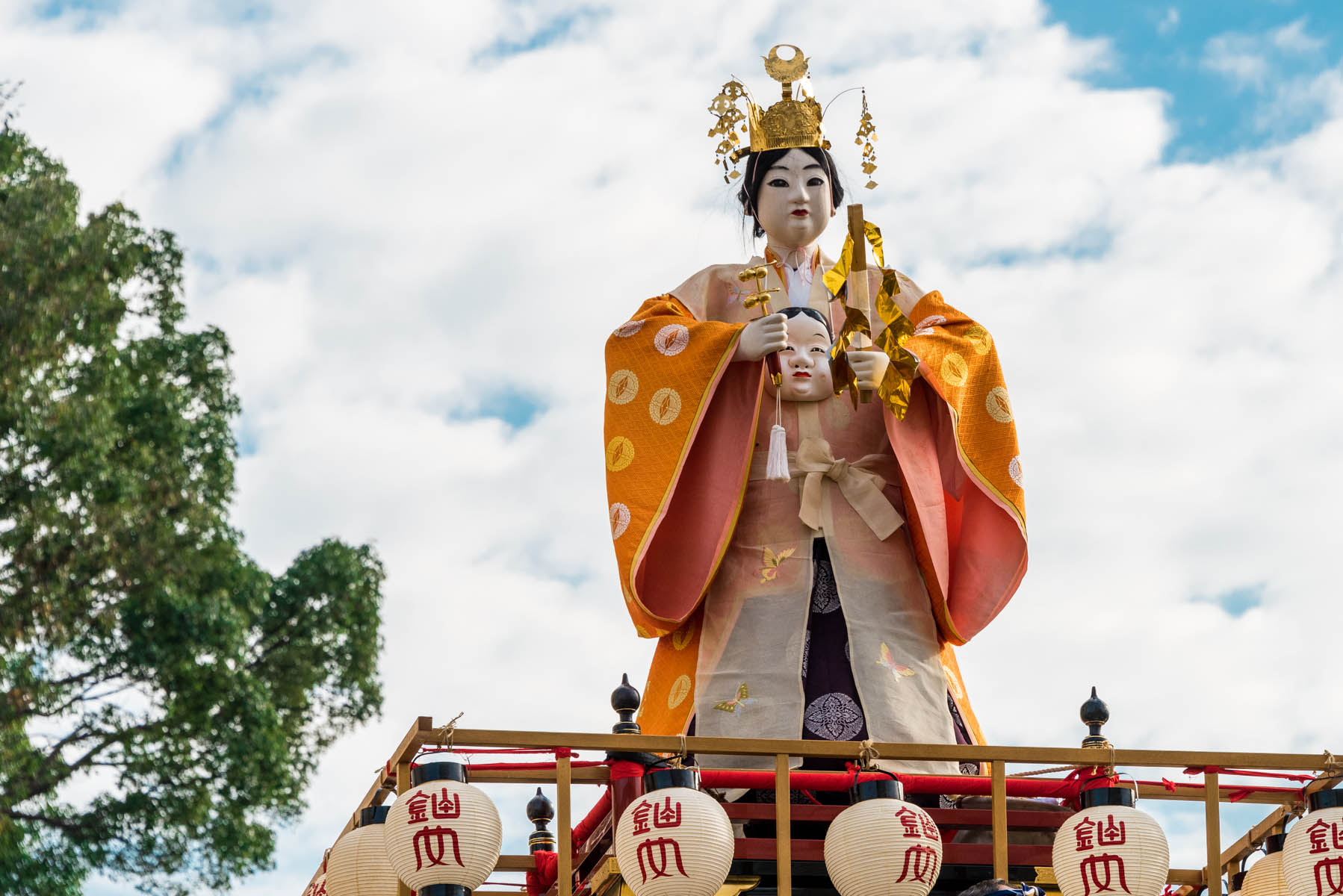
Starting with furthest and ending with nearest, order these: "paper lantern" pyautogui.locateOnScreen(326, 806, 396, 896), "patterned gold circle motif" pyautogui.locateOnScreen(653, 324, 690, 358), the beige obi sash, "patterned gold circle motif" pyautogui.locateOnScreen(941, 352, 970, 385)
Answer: "patterned gold circle motif" pyautogui.locateOnScreen(653, 324, 690, 358) < "patterned gold circle motif" pyautogui.locateOnScreen(941, 352, 970, 385) < the beige obi sash < "paper lantern" pyautogui.locateOnScreen(326, 806, 396, 896)

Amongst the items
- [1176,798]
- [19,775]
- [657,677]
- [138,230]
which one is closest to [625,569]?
[657,677]

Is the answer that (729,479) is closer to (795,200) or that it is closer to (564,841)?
(795,200)

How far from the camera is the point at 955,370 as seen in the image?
814 centimetres

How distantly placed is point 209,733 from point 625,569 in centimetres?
795

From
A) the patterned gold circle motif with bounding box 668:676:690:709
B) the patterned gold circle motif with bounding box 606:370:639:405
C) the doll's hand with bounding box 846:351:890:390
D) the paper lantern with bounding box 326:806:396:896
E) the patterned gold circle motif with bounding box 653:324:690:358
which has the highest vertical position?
the patterned gold circle motif with bounding box 653:324:690:358

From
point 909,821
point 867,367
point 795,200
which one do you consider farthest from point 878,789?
point 795,200

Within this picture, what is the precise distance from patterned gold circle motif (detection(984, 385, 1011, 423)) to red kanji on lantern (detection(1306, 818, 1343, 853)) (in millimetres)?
2119

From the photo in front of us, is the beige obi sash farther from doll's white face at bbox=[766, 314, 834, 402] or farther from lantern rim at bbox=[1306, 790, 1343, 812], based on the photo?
lantern rim at bbox=[1306, 790, 1343, 812]

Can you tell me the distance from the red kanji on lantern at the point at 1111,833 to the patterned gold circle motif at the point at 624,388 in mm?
2603

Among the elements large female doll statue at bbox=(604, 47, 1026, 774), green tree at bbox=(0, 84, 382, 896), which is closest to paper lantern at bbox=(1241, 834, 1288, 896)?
large female doll statue at bbox=(604, 47, 1026, 774)

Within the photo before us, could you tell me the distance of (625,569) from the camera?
795 centimetres

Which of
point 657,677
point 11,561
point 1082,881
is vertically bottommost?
point 1082,881

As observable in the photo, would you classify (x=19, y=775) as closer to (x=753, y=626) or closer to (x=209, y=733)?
(x=209, y=733)

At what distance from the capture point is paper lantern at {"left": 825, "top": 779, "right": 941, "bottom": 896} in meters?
6.39
